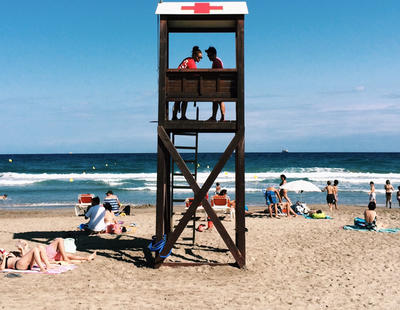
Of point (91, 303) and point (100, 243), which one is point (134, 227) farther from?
point (91, 303)

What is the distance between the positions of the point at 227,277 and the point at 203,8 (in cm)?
493

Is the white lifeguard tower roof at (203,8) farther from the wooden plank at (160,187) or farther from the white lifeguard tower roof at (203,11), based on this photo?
the wooden plank at (160,187)

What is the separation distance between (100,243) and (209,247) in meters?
2.69

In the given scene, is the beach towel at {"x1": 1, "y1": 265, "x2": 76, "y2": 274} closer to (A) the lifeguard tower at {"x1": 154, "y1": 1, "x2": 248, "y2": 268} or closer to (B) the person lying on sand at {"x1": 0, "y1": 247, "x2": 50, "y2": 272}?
(B) the person lying on sand at {"x1": 0, "y1": 247, "x2": 50, "y2": 272}

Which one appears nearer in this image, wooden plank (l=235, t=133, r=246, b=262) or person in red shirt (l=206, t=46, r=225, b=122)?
wooden plank (l=235, t=133, r=246, b=262)

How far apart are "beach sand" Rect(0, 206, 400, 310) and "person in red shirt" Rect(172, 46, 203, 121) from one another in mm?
2972

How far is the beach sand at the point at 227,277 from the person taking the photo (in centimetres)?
594

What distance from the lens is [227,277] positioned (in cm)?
726

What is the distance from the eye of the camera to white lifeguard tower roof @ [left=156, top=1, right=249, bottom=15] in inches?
297

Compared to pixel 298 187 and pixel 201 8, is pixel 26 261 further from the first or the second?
pixel 298 187

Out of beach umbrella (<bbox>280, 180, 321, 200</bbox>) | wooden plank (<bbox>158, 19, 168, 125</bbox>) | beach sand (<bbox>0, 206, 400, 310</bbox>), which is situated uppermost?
wooden plank (<bbox>158, 19, 168, 125</bbox>)

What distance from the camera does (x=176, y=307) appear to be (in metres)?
5.71

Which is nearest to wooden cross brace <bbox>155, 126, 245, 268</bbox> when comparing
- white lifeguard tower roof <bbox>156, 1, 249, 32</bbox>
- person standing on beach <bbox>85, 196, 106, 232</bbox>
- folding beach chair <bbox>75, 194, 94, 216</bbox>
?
white lifeguard tower roof <bbox>156, 1, 249, 32</bbox>

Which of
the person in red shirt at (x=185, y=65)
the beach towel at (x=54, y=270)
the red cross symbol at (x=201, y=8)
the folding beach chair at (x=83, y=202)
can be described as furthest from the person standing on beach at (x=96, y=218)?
the red cross symbol at (x=201, y=8)
